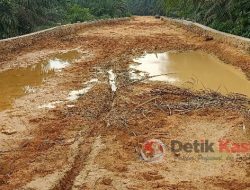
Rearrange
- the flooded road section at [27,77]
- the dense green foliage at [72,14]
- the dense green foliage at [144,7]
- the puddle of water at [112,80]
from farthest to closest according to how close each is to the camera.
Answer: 1. the dense green foliage at [144,7]
2. the dense green foliage at [72,14]
3. the flooded road section at [27,77]
4. the puddle of water at [112,80]

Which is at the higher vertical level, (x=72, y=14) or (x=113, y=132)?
(x=113, y=132)

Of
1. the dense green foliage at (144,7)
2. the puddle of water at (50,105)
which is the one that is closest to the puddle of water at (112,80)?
the puddle of water at (50,105)

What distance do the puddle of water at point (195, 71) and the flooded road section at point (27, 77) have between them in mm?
2518

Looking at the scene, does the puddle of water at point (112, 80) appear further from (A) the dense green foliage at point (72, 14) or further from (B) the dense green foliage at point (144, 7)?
(B) the dense green foliage at point (144, 7)

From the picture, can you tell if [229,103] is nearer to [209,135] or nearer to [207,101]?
[207,101]

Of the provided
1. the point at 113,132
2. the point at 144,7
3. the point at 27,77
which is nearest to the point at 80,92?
the point at 27,77

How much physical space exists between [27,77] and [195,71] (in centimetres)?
479

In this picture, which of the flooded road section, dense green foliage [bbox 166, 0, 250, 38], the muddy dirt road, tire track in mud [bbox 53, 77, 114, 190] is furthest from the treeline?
tire track in mud [bbox 53, 77, 114, 190]

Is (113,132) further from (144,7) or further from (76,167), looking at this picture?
(144,7)

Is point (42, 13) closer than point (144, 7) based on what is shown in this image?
Yes

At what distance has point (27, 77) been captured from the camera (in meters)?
13.1

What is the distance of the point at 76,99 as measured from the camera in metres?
10.2

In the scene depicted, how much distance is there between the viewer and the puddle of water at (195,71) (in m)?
11.1

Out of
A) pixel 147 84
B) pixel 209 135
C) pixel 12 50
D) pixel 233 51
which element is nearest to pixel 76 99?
pixel 147 84
